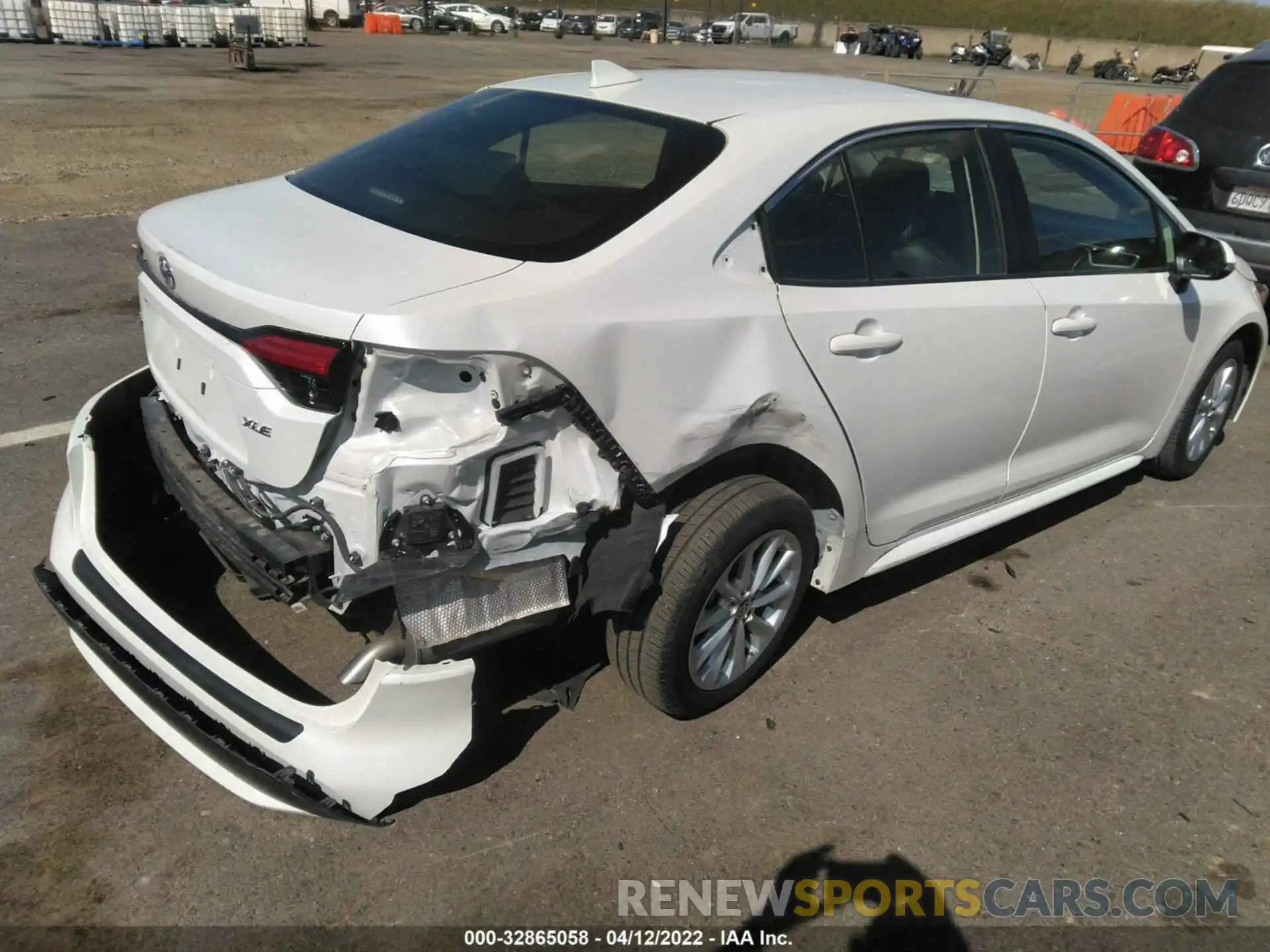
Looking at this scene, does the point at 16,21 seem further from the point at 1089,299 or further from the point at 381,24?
the point at 1089,299

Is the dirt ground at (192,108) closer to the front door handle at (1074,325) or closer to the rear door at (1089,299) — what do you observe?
the rear door at (1089,299)

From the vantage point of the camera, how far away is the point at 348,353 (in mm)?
2150

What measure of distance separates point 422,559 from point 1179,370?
354 cm

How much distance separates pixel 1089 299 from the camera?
356 cm

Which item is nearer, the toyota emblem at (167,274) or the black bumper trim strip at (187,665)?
the black bumper trim strip at (187,665)

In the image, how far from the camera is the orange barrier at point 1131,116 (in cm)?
1476

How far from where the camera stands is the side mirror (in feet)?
12.8

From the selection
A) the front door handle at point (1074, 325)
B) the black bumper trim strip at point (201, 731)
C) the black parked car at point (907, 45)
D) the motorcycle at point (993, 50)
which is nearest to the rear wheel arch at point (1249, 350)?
the front door handle at point (1074, 325)

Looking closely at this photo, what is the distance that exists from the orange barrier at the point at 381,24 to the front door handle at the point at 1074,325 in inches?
2122

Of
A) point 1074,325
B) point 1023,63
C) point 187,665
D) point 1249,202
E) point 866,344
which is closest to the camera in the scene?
point 187,665

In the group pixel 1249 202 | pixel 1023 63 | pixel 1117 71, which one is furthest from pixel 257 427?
pixel 1023 63

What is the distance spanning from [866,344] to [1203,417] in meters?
2.83

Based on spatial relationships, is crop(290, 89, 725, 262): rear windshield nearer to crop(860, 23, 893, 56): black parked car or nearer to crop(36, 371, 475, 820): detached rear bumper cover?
crop(36, 371, 475, 820): detached rear bumper cover

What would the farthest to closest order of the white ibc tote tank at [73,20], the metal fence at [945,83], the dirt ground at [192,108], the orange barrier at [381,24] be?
the orange barrier at [381,24]
the white ibc tote tank at [73,20]
the dirt ground at [192,108]
the metal fence at [945,83]
